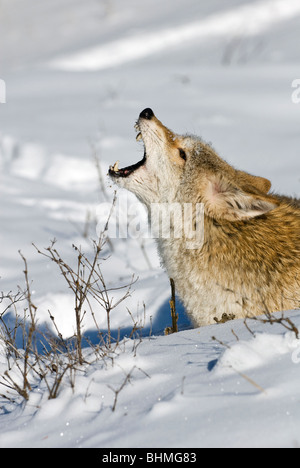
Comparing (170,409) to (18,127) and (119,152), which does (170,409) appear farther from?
(18,127)

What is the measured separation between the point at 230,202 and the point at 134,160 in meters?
6.34

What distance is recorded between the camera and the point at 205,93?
41.6 ft

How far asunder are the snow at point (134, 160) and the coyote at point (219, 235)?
50 centimetres

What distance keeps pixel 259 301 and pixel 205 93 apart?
9185 mm

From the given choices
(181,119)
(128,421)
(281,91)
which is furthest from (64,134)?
(128,421)

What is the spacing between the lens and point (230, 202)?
4.36 meters

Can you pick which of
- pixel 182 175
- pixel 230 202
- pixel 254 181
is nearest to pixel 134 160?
pixel 254 181

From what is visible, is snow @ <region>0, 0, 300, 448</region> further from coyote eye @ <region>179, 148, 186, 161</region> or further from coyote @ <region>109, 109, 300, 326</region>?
coyote eye @ <region>179, 148, 186, 161</region>

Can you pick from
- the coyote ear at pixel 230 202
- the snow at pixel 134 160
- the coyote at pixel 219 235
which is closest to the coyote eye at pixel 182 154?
the coyote at pixel 219 235

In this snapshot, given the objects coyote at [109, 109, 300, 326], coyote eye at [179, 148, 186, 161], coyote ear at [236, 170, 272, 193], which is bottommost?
coyote at [109, 109, 300, 326]

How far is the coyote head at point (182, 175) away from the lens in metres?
4.45

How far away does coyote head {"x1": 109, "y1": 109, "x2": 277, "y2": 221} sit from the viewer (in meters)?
4.45

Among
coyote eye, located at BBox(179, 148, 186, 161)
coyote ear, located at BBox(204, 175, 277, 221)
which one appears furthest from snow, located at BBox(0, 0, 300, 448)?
coyote eye, located at BBox(179, 148, 186, 161)

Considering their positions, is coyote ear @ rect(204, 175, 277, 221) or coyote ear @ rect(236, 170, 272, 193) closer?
coyote ear @ rect(204, 175, 277, 221)
